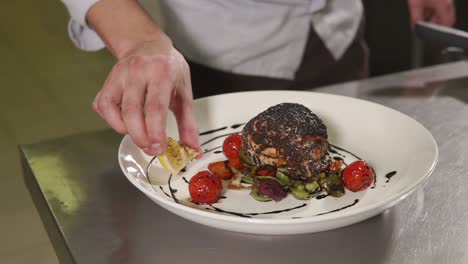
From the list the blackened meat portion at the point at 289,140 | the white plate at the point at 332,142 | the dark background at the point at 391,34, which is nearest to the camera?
the white plate at the point at 332,142

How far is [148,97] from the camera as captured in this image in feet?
2.75

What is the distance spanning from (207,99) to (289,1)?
0.35 m

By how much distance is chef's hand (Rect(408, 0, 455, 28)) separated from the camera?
1.40 meters

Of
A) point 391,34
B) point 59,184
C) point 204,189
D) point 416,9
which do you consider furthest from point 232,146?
point 391,34

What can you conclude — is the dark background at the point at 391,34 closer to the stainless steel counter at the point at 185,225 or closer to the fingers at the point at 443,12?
the fingers at the point at 443,12

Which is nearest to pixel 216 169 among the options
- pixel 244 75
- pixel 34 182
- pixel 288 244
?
pixel 288 244

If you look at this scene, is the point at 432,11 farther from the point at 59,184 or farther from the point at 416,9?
the point at 59,184

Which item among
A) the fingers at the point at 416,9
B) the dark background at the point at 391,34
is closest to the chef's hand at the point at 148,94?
the fingers at the point at 416,9

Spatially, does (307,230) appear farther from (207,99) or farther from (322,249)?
(207,99)

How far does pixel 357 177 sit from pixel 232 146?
0.20 meters

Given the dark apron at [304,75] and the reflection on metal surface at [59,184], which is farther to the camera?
the dark apron at [304,75]

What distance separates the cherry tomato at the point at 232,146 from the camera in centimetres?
97

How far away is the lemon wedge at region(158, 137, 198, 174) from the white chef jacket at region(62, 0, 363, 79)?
0.47m

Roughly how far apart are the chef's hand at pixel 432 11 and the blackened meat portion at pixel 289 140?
58 centimetres
